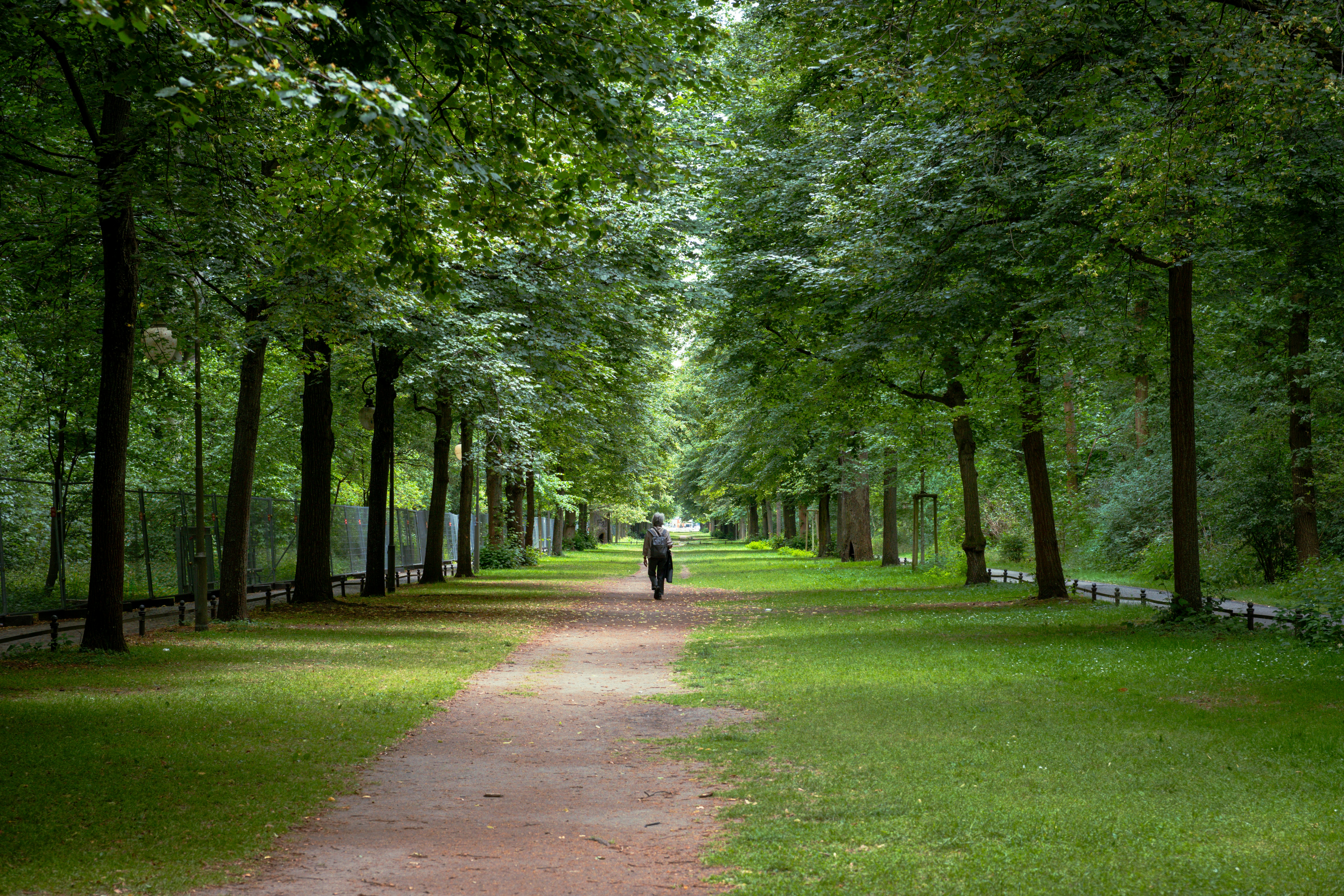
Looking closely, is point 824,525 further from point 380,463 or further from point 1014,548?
point 380,463

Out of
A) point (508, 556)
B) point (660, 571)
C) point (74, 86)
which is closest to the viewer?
point (74, 86)

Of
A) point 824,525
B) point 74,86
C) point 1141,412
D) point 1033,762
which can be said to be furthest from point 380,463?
point 824,525

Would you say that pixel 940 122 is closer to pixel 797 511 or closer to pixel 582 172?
pixel 582 172

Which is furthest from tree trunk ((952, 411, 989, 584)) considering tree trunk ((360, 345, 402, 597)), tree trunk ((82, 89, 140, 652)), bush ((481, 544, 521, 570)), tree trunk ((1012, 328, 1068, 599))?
bush ((481, 544, 521, 570))

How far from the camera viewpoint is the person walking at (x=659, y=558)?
25672 mm

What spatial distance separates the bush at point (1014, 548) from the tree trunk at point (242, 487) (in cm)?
2866

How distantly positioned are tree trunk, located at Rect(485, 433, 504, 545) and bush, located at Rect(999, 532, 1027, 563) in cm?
1788

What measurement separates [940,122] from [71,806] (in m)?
15.4

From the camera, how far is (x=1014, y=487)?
42719 millimetres

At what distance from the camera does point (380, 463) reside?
82.4 feet

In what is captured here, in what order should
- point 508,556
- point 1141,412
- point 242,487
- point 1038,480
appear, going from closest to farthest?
point 242,487 < point 1038,480 < point 1141,412 < point 508,556

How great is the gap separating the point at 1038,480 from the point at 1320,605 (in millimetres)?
7297

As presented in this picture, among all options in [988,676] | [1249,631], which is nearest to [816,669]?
[988,676]

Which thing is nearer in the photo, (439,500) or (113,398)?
(113,398)
